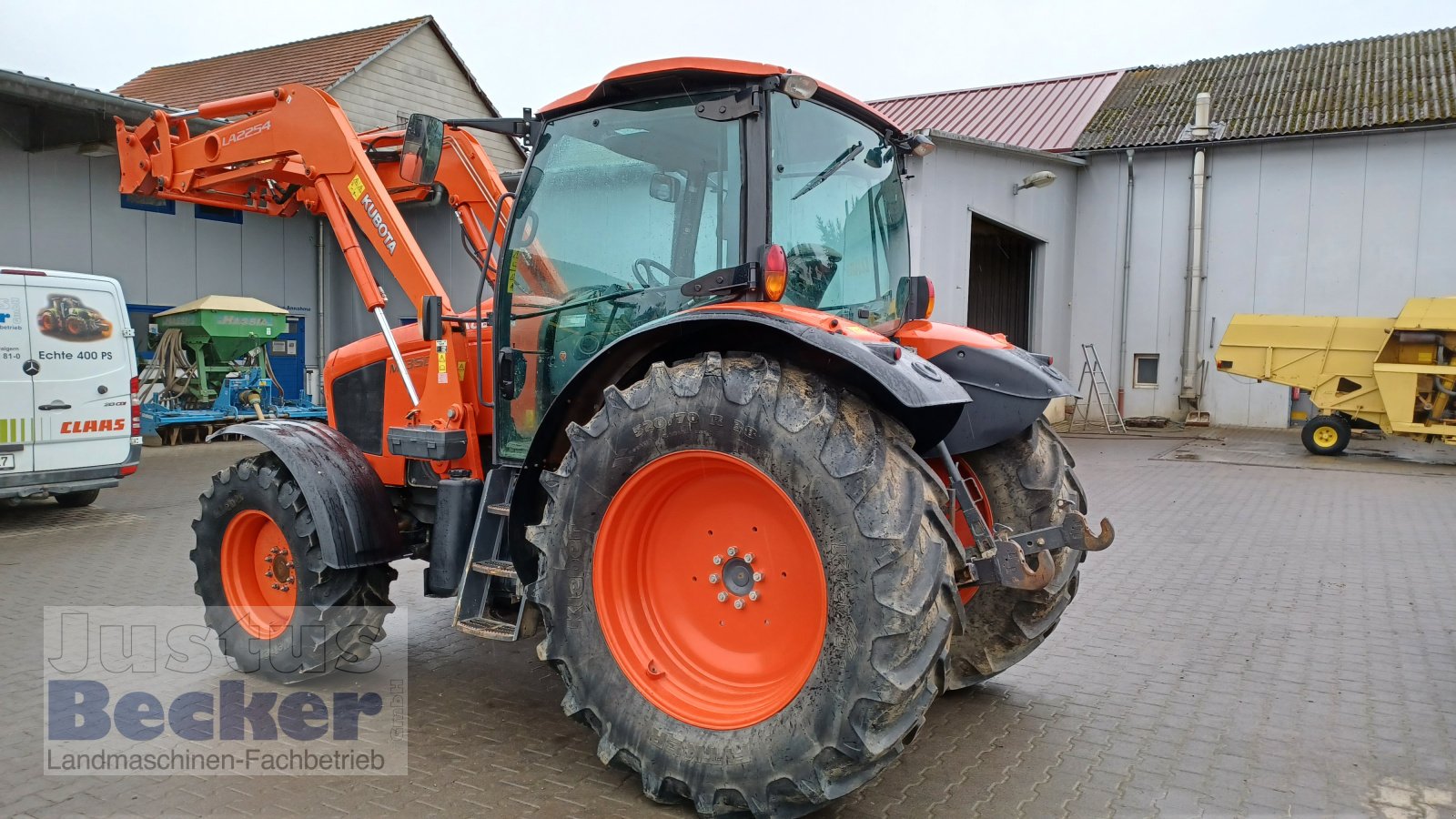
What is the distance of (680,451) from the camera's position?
333cm

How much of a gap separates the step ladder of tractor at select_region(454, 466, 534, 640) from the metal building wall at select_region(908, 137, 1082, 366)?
1228 cm

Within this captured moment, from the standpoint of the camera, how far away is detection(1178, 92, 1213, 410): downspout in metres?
19.8

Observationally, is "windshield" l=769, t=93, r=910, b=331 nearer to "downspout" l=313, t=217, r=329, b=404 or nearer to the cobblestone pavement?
the cobblestone pavement

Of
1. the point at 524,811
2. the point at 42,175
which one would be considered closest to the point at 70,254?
the point at 42,175

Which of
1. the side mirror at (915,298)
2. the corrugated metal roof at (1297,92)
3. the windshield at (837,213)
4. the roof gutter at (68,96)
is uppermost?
the corrugated metal roof at (1297,92)

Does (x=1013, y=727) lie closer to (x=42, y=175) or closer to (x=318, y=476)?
(x=318, y=476)

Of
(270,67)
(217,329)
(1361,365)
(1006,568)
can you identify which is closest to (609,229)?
(1006,568)

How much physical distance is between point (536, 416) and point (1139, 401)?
19.3 metres

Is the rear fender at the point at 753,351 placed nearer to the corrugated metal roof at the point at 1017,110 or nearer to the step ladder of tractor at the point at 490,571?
the step ladder of tractor at the point at 490,571

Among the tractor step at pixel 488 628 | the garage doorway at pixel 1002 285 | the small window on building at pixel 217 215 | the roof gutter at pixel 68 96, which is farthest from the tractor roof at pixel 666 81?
the garage doorway at pixel 1002 285

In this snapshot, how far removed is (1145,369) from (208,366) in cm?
1762

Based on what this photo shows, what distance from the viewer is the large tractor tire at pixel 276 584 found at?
14.8ft

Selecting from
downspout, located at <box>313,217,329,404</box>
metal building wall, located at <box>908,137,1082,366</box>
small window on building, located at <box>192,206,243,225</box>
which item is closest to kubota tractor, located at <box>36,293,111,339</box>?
small window on building, located at <box>192,206,243,225</box>

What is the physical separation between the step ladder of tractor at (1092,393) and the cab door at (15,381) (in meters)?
17.7
